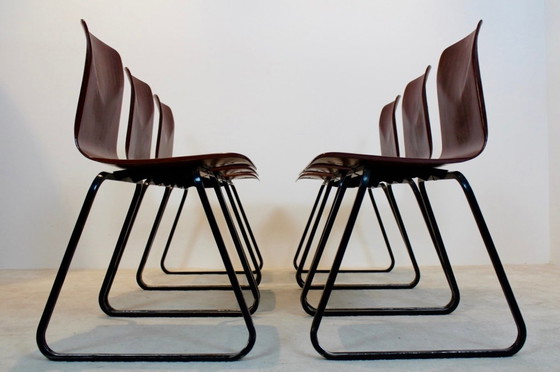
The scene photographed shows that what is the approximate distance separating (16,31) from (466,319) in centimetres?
281

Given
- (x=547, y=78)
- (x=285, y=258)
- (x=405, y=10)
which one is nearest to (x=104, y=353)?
(x=285, y=258)

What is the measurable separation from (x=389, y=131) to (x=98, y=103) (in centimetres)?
126

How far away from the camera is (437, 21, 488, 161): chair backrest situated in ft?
3.06

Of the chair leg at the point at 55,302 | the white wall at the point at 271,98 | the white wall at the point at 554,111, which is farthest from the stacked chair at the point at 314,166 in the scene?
the white wall at the point at 554,111

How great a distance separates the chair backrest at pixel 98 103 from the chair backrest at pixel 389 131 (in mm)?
1112

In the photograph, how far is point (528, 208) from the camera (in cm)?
236

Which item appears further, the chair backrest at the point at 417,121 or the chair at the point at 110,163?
the chair backrest at the point at 417,121

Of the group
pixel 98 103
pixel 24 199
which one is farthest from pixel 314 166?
pixel 24 199

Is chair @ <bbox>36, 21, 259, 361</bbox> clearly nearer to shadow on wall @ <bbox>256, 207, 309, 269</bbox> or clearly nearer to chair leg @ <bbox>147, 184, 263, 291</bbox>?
chair leg @ <bbox>147, 184, 263, 291</bbox>

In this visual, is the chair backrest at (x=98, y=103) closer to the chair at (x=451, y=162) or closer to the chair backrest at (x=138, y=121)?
the chair backrest at (x=138, y=121)

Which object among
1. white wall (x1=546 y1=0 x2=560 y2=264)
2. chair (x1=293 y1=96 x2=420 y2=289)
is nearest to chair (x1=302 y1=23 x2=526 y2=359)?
chair (x1=293 y1=96 x2=420 y2=289)

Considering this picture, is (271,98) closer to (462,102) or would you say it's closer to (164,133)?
(164,133)

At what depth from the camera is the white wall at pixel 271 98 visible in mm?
2338

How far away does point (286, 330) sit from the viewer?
3.62 ft
